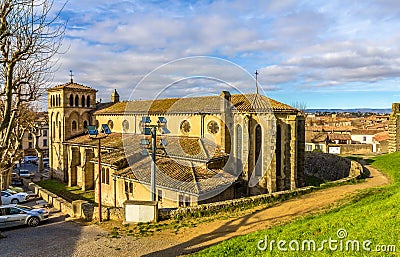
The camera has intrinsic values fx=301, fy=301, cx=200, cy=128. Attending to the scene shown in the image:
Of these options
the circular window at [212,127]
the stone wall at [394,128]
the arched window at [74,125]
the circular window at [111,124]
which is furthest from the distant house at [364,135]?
the arched window at [74,125]

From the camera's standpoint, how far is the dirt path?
12367 mm

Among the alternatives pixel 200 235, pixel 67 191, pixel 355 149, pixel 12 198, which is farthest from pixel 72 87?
pixel 355 149

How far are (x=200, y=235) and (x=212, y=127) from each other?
13.3m

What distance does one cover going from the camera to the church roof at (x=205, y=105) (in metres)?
24.8

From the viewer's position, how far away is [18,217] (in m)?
17.1

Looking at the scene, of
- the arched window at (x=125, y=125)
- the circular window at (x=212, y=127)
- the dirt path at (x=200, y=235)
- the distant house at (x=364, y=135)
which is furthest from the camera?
the distant house at (x=364, y=135)

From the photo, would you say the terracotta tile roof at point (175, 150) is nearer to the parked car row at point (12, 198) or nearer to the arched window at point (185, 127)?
the arched window at point (185, 127)

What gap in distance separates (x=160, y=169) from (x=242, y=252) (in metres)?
13.2

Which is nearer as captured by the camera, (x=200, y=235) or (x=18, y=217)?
(x=200, y=235)

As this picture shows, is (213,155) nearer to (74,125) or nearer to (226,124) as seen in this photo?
(226,124)

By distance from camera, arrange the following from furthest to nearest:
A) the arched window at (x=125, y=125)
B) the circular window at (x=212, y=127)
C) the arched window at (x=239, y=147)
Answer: the arched window at (x=125, y=125), the circular window at (x=212, y=127), the arched window at (x=239, y=147)

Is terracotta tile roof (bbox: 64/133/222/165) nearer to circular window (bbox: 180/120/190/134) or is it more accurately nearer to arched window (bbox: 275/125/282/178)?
circular window (bbox: 180/120/190/134)

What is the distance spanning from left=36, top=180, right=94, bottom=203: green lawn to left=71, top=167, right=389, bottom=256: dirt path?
1496 centimetres

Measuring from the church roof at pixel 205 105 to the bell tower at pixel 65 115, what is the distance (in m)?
6.52
